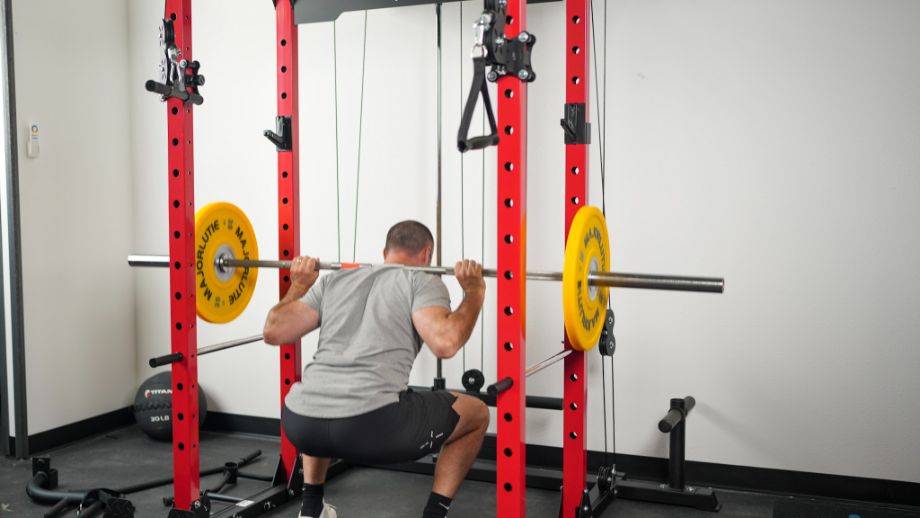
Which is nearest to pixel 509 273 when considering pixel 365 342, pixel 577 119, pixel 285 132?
pixel 365 342

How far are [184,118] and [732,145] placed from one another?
7.32ft

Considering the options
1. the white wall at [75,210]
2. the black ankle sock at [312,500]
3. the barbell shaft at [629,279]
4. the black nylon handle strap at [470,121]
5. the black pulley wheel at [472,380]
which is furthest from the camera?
the white wall at [75,210]

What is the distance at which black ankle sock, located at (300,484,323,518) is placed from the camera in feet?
9.46

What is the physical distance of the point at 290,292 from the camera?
2994 millimetres

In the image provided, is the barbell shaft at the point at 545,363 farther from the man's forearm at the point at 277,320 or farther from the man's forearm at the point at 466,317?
the man's forearm at the point at 277,320

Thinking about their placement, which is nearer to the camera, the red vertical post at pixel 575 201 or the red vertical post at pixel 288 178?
the red vertical post at pixel 575 201

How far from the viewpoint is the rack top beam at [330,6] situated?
3334mm

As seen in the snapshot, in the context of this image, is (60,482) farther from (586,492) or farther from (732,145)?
(732,145)

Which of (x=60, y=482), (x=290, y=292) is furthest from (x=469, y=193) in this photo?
(x=60, y=482)

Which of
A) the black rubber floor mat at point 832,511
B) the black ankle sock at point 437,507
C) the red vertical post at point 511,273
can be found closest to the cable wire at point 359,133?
the black ankle sock at point 437,507

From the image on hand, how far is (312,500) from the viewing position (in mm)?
2893

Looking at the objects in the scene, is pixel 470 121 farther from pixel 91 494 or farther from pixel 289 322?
pixel 91 494

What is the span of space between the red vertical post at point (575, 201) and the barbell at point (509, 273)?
0.19 metres

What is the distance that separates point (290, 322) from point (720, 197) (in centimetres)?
191
